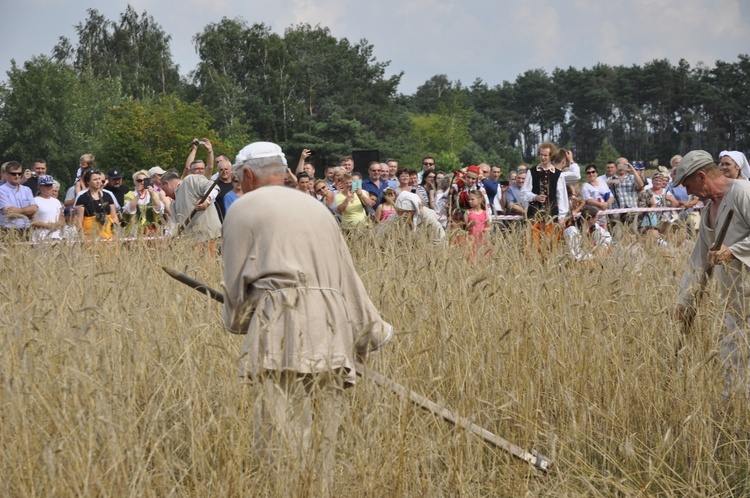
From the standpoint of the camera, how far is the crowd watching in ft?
29.4

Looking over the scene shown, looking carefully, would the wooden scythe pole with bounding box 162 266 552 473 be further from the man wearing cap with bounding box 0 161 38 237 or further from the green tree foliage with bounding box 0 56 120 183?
the green tree foliage with bounding box 0 56 120 183

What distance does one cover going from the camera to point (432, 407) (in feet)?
13.1

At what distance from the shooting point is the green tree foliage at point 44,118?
186 feet

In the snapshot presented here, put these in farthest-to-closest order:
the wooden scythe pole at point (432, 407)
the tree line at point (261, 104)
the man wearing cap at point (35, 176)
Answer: the tree line at point (261, 104) < the man wearing cap at point (35, 176) < the wooden scythe pole at point (432, 407)

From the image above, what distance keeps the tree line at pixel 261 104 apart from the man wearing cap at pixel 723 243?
146 feet

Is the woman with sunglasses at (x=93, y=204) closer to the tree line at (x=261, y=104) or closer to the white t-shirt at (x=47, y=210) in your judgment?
the white t-shirt at (x=47, y=210)

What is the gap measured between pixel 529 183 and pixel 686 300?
19.2 ft

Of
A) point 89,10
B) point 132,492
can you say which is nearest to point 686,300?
point 132,492

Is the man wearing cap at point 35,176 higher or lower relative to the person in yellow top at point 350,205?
higher

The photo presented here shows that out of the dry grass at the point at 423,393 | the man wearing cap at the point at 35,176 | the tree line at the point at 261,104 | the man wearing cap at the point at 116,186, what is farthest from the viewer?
the tree line at the point at 261,104

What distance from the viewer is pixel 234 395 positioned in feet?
12.7

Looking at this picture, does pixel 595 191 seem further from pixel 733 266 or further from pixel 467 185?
pixel 733 266

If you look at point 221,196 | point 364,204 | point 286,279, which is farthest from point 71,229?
point 286,279

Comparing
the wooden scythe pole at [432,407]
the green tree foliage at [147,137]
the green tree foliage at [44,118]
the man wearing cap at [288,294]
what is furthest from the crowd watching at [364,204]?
the green tree foliage at [44,118]
